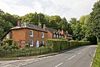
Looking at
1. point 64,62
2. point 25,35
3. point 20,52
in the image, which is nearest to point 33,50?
point 20,52

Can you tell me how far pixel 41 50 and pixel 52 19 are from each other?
296 ft

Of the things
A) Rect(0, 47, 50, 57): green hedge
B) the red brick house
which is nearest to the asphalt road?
Rect(0, 47, 50, 57): green hedge

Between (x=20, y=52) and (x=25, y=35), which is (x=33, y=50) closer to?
(x=20, y=52)

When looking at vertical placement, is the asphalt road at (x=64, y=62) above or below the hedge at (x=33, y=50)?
below

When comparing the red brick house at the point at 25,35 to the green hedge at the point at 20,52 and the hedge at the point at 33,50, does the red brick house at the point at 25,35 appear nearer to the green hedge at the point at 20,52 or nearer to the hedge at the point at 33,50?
the hedge at the point at 33,50

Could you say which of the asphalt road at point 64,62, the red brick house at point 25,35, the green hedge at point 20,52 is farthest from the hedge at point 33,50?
the red brick house at point 25,35

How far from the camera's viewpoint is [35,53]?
42.7 meters

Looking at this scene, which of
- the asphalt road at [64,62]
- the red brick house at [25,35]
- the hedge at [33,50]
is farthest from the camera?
the red brick house at [25,35]

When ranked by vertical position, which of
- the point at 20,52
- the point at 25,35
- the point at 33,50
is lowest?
the point at 20,52

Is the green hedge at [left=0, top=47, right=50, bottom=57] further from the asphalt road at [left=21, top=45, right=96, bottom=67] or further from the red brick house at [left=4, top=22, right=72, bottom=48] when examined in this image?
the red brick house at [left=4, top=22, right=72, bottom=48]

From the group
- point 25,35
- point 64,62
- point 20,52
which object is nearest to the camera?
point 64,62

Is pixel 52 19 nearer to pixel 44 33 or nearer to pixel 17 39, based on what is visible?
pixel 44 33

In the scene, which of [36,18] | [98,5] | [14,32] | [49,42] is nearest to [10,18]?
[36,18]

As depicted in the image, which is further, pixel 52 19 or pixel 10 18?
pixel 52 19
